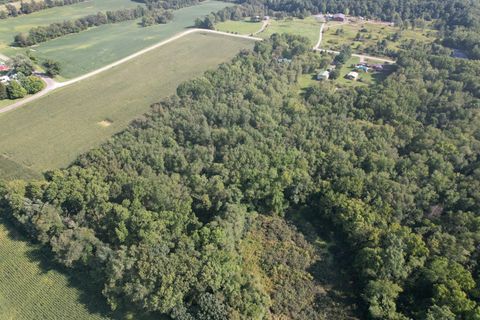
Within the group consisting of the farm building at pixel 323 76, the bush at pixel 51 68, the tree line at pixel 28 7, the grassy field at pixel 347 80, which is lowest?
the grassy field at pixel 347 80

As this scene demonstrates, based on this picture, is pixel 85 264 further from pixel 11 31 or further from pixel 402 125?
pixel 11 31

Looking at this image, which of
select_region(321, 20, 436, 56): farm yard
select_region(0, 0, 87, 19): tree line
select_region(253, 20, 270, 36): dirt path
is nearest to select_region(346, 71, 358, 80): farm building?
select_region(321, 20, 436, 56): farm yard

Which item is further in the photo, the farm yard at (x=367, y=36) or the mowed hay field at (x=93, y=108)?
the farm yard at (x=367, y=36)

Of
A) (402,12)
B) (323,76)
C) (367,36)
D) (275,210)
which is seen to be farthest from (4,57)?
(402,12)

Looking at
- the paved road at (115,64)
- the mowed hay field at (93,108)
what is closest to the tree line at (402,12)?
the paved road at (115,64)

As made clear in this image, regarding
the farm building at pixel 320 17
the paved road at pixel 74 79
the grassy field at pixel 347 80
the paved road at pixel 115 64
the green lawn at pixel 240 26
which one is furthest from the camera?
the farm building at pixel 320 17

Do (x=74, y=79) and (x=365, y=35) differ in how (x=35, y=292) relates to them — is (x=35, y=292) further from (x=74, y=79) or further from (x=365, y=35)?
(x=365, y=35)

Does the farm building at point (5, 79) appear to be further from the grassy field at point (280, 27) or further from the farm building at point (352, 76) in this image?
the farm building at point (352, 76)
